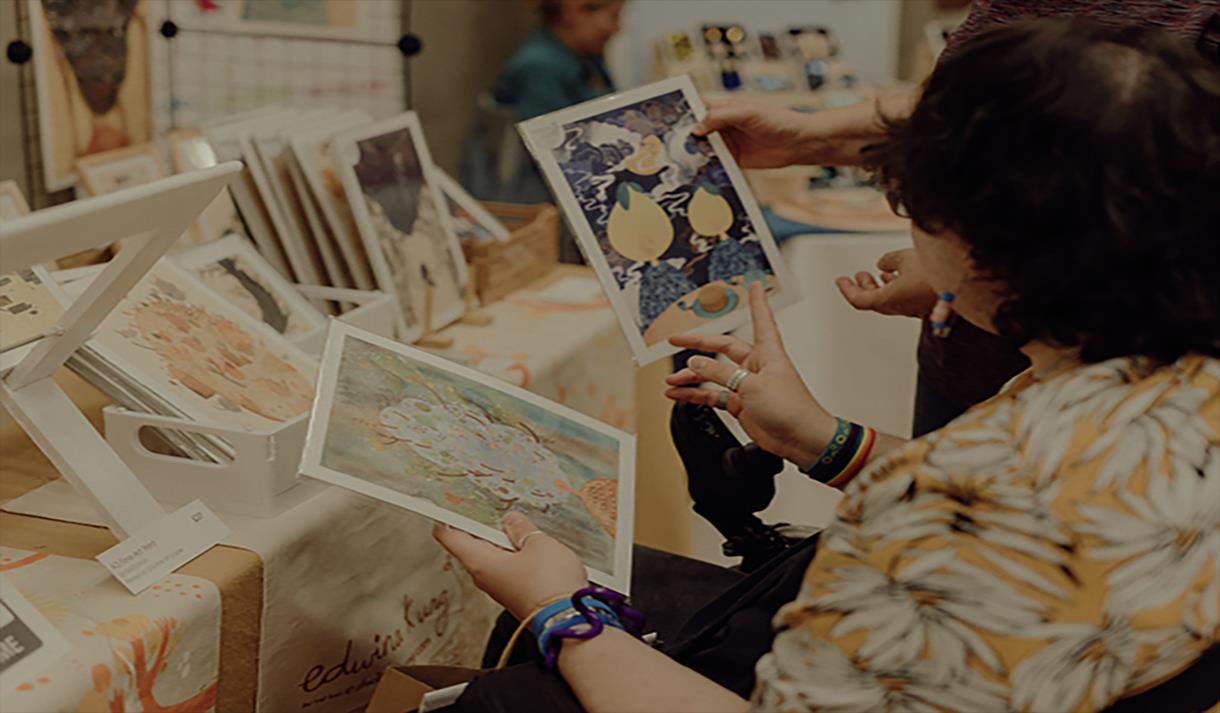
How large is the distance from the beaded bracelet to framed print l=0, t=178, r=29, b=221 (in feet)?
3.51

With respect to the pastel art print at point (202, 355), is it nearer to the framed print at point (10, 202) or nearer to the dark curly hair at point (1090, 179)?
the framed print at point (10, 202)

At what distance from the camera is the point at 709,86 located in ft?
11.9

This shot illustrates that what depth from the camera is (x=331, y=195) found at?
193 cm

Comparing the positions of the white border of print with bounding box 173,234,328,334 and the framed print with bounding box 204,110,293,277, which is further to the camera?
the framed print with bounding box 204,110,293,277

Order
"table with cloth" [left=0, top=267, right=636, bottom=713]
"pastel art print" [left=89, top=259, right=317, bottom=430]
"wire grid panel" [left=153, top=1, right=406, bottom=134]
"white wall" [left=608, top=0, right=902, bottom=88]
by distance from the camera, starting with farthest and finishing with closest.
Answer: "white wall" [left=608, top=0, right=902, bottom=88]
"wire grid panel" [left=153, top=1, right=406, bottom=134]
"pastel art print" [left=89, top=259, right=317, bottom=430]
"table with cloth" [left=0, top=267, right=636, bottom=713]

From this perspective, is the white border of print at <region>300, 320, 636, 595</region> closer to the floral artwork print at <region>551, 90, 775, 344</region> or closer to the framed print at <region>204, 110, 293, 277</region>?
the floral artwork print at <region>551, 90, 775, 344</region>

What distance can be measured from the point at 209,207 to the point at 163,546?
0.76m

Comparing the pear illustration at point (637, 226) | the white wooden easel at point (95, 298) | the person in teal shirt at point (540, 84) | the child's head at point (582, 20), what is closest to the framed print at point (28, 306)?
the white wooden easel at point (95, 298)

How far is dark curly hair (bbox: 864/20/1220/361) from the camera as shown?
81 centimetres

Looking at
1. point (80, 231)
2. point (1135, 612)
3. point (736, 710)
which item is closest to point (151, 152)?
point (80, 231)

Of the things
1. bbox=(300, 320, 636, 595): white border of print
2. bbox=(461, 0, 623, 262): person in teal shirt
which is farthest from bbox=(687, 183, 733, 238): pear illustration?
bbox=(461, 0, 623, 262): person in teal shirt

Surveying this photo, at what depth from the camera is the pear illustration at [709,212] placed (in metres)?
1.57

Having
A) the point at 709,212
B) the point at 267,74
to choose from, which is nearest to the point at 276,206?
the point at 267,74

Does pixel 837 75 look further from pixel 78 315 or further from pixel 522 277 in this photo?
pixel 78 315
